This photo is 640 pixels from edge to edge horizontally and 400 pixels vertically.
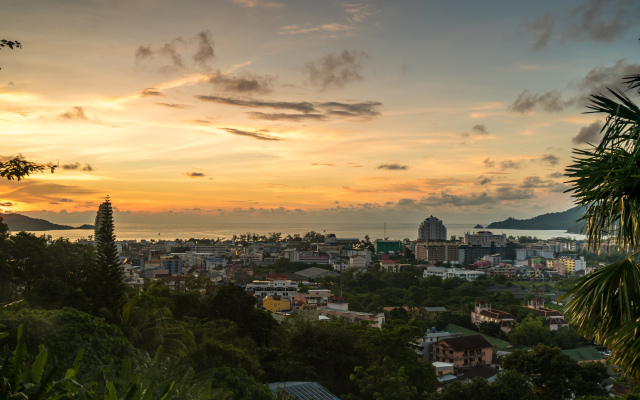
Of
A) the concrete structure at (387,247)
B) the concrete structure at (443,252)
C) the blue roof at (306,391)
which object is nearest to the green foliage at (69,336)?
the blue roof at (306,391)

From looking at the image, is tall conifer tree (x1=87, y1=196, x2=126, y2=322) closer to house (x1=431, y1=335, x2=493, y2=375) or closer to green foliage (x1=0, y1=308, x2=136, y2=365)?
green foliage (x1=0, y1=308, x2=136, y2=365)

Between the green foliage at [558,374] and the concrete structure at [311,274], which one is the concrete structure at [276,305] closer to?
the green foliage at [558,374]

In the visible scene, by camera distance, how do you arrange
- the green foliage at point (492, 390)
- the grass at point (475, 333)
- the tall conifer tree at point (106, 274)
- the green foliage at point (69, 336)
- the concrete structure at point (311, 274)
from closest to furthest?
the green foliage at point (69, 336)
the tall conifer tree at point (106, 274)
the green foliage at point (492, 390)
the grass at point (475, 333)
the concrete structure at point (311, 274)

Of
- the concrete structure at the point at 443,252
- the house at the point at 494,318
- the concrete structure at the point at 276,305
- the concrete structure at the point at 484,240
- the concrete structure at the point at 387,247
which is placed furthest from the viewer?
the concrete structure at the point at 484,240

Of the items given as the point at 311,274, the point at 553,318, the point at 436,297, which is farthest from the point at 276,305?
the point at 311,274

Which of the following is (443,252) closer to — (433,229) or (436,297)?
(433,229)

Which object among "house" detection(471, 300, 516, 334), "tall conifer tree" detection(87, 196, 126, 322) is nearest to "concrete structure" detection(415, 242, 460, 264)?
"house" detection(471, 300, 516, 334)
